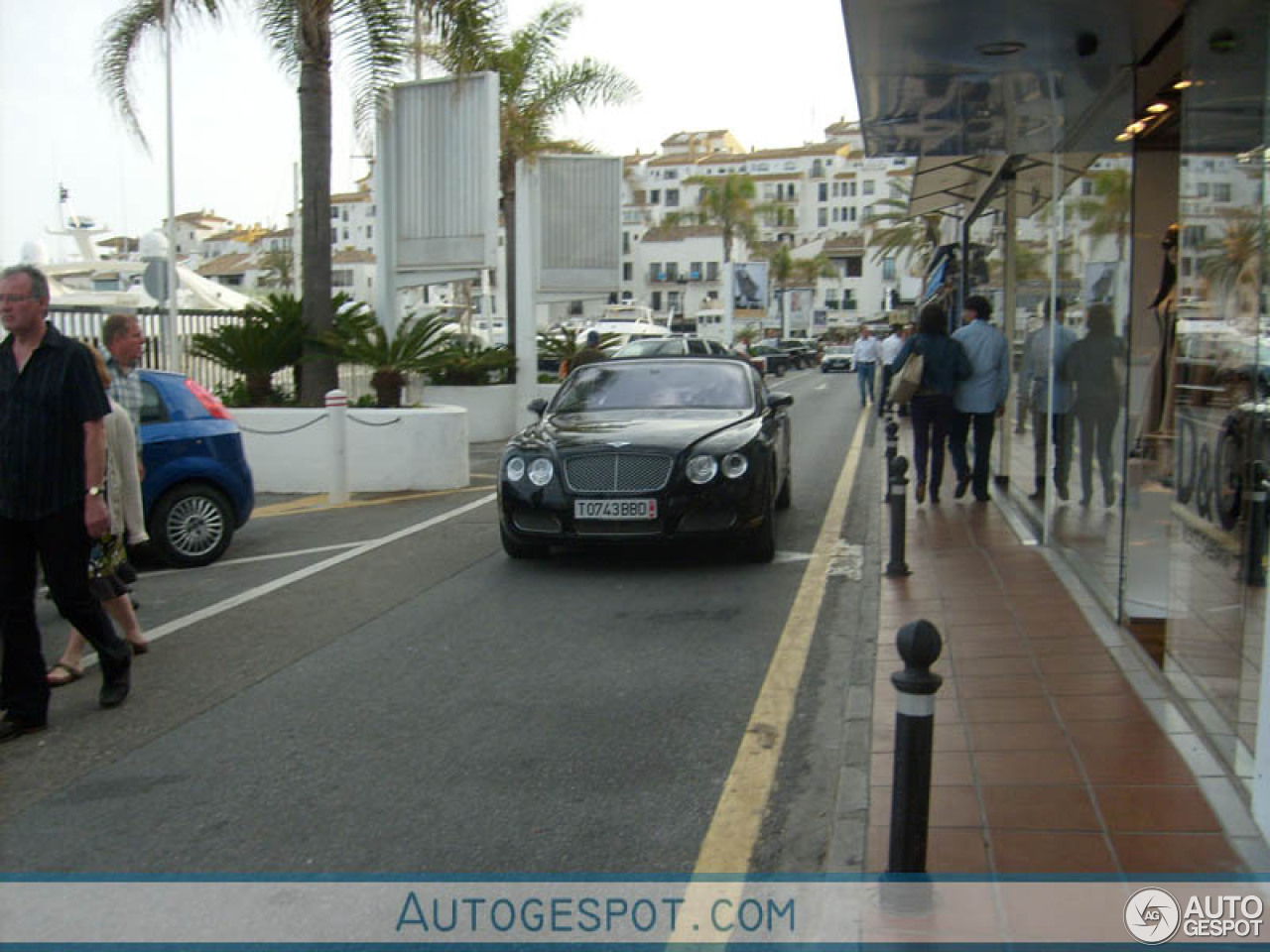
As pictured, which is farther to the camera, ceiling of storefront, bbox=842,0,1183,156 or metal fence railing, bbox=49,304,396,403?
metal fence railing, bbox=49,304,396,403

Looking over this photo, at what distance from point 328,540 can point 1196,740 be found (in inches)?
289

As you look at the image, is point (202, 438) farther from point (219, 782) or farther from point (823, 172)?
point (823, 172)

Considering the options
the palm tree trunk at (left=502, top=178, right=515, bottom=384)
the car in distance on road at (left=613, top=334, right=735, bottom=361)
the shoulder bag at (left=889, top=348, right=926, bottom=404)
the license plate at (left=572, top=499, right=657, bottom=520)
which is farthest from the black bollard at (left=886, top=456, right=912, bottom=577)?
the palm tree trunk at (left=502, top=178, right=515, bottom=384)

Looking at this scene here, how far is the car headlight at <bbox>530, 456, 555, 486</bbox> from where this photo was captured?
27.7 ft

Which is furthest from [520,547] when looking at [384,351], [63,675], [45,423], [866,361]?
[866,361]

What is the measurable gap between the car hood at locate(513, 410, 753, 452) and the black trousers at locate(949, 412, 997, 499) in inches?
112

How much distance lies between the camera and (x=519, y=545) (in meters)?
8.94

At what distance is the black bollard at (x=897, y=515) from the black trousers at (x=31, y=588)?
16.6ft

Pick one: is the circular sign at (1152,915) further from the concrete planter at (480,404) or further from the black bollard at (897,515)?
the concrete planter at (480,404)

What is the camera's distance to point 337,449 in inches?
496

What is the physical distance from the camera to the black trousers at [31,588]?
5.12 metres

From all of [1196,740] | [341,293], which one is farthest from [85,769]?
[341,293]

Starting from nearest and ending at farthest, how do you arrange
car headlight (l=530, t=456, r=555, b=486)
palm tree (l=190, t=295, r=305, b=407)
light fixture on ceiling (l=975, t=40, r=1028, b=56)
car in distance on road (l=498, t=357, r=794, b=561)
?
light fixture on ceiling (l=975, t=40, r=1028, b=56) → car in distance on road (l=498, t=357, r=794, b=561) → car headlight (l=530, t=456, r=555, b=486) → palm tree (l=190, t=295, r=305, b=407)

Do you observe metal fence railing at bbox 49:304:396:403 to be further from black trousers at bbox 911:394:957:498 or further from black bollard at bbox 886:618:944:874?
black bollard at bbox 886:618:944:874
